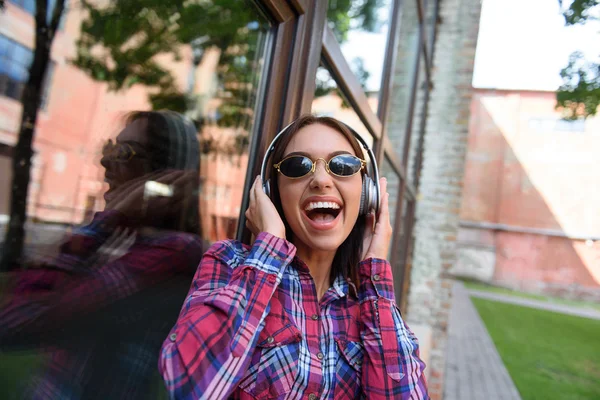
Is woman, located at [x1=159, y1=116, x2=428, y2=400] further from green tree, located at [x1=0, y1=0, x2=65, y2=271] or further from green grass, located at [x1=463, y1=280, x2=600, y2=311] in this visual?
green grass, located at [x1=463, y1=280, x2=600, y2=311]

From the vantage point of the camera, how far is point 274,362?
3.23ft

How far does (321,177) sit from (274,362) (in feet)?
1.62

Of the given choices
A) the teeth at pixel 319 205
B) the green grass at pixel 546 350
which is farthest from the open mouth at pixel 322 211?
the green grass at pixel 546 350

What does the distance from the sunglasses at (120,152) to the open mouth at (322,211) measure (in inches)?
35.1

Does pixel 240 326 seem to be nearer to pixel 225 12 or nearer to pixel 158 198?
pixel 158 198

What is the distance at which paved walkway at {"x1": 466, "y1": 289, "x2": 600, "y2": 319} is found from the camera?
16.2 meters

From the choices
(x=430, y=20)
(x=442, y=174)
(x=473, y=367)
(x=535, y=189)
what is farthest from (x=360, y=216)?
(x=535, y=189)

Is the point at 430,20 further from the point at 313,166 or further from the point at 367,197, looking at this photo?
the point at 313,166

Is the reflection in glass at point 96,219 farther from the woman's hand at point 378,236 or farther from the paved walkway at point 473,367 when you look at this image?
the paved walkway at point 473,367

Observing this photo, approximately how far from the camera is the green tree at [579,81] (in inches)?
95.1

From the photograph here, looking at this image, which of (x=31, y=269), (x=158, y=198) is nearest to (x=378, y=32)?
(x=158, y=198)

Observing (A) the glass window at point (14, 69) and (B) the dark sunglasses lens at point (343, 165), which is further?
(A) the glass window at point (14, 69)

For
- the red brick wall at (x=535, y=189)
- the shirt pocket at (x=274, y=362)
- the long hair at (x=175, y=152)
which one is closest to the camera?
the shirt pocket at (x=274, y=362)

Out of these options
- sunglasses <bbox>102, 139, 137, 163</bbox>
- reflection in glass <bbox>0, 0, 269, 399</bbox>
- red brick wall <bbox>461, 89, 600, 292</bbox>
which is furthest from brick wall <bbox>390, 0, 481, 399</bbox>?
red brick wall <bbox>461, 89, 600, 292</bbox>
